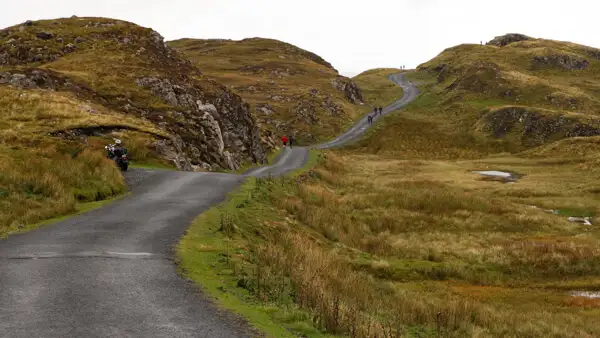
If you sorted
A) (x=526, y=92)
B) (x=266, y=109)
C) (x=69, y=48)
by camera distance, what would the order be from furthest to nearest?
1. (x=526, y=92)
2. (x=266, y=109)
3. (x=69, y=48)

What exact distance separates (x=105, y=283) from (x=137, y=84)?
42.6 metres

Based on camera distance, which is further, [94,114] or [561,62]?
[561,62]

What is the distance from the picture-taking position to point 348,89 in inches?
4951

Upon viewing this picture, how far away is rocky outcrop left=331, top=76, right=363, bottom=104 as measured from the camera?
123938 mm

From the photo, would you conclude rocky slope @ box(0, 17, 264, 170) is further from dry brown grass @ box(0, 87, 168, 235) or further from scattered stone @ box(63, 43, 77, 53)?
dry brown grass @ box(0, 87, 168, 235)

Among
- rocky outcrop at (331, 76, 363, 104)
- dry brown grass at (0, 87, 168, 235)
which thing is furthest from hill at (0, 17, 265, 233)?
rocky outcrop at (331, 76, 363, 104)

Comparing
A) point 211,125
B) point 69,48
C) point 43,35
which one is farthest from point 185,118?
point 43,35

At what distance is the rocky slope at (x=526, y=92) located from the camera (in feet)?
270

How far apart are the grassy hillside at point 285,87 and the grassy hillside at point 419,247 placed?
75.5 feet

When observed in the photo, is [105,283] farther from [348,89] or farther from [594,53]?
[594,53]

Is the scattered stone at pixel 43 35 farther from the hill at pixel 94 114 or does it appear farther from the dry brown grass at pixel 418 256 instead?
the dry brown grass at pixel 418 256

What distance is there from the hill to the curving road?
10.5 ft

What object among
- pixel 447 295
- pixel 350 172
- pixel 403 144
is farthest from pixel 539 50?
pixel 447 295

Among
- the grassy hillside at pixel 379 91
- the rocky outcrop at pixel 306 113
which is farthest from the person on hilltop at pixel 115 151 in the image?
the grassy hillside at pixel 379 91
